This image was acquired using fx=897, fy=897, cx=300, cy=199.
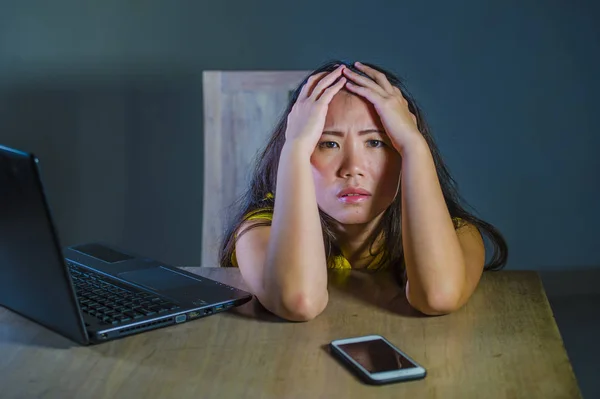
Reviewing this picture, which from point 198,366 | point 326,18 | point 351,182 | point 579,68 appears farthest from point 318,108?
point 579,68

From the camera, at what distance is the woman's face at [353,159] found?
1.42m

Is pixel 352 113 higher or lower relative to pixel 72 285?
higher

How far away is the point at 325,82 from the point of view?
148 centimetres

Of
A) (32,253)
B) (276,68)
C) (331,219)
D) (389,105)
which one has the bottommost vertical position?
(276,68)

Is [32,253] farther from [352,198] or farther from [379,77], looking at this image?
[379,77]

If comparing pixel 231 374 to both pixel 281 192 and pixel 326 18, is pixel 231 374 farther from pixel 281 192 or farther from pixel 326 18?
pixel 326 18

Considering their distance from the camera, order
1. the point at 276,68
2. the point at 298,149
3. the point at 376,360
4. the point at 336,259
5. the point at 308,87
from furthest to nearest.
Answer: the point at 276,68
the point at 336,259
the point at 308,87
the point at 298,149
the point at 376,360

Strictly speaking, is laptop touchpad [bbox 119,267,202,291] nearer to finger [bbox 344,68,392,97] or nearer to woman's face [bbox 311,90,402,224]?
woman's face [bbox 311,90,402,224]

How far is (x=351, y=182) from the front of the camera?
55.7 inches

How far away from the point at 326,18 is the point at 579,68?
0.80 m

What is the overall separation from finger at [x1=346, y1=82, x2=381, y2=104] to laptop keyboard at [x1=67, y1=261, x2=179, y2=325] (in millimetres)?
455

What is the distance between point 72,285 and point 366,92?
0.59m

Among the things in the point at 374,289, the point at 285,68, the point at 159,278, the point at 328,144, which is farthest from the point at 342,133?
the point at 285,68

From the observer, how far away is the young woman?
4.25 feet
